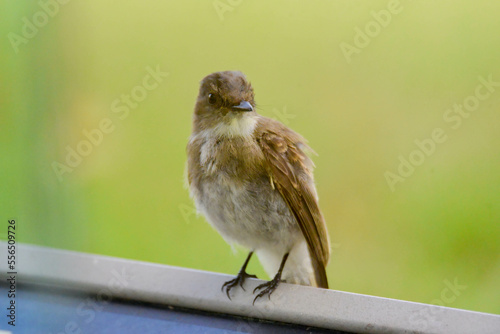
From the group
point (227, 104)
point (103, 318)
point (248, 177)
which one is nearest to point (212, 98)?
point (227, 104)

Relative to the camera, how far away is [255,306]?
5.79 ft

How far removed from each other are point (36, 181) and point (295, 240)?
4.35 feet

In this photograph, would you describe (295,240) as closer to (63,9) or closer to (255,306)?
(255,306)

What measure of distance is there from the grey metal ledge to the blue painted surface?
2 centimetres

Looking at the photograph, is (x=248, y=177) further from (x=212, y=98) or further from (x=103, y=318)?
Result: (x=103, y=318)

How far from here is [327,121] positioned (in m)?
2.84

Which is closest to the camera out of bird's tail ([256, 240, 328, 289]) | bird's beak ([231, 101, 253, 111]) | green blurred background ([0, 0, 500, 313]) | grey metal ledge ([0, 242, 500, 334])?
grey metal ledge ([0, 242, 500, 334])

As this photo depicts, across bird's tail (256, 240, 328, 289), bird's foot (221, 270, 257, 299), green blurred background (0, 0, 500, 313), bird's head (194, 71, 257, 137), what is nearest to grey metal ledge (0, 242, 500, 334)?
bird's foot (221, 270, 257, 299)

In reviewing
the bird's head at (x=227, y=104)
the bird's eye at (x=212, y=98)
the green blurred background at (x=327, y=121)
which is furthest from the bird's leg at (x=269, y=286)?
the green blurred background at (x=327, y=121)

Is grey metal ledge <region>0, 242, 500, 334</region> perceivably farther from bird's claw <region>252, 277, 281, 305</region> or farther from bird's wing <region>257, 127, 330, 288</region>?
bird's wing <region>257, 127, 330, 288</region>

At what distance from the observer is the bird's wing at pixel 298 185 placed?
6.21 ft

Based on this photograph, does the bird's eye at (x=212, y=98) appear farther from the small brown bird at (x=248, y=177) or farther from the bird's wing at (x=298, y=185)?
the bird's wing at (x=298, y=185)

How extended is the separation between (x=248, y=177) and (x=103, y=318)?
1.90 feet

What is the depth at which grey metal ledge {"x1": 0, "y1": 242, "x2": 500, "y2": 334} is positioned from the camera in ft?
5.08
